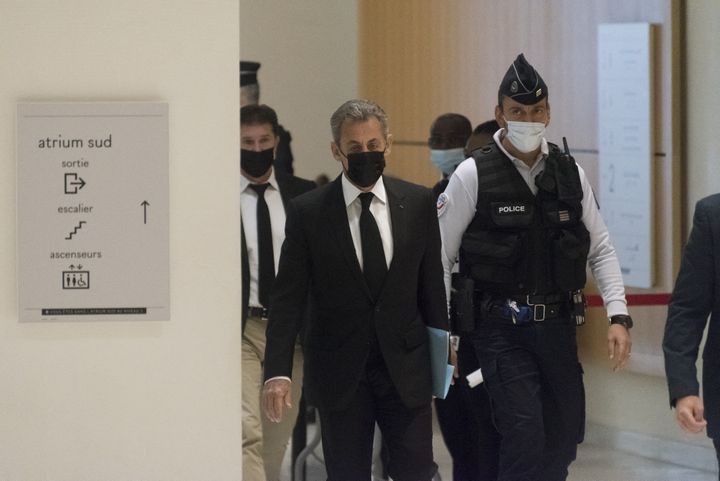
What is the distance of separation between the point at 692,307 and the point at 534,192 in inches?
46.9

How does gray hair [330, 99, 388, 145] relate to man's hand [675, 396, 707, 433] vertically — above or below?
above

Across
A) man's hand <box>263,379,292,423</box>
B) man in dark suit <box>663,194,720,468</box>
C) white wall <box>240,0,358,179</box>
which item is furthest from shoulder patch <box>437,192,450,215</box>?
white wall <box>240,0,358,179</box>

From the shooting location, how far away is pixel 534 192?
15.3ft

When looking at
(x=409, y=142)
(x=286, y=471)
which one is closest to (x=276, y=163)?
(x=409, y=142)

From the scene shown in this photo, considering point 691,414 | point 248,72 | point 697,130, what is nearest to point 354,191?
point 691,414

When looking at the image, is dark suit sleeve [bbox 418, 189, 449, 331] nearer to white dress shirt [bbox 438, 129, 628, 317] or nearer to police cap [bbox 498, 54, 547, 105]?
white dress shirt [bbox 438, 129, 628, 317]

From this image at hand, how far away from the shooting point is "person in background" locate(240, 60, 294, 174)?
7762 mm

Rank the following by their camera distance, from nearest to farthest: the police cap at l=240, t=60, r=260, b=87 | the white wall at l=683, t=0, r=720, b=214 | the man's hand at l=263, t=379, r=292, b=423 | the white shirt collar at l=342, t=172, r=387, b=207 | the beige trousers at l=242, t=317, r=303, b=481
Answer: the man's hand at l=263, t=379, r=292, b=423, the white shirt collar at l=342, t=172, r=387, b=207, the beige trousers at l=242, t=317, r=303, b=481, the white wall at l=683, t=0, r=720, b=214, the police cap at l=240, t=60, r=260, b=87

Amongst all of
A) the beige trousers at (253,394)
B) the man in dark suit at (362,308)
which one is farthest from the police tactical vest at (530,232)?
the beige trousers at (253,394)

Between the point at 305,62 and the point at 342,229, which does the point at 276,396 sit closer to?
the point at 342,229

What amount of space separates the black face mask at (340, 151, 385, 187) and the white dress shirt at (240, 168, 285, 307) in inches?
54.5

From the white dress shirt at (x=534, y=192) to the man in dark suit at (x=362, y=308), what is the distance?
0.64 metres

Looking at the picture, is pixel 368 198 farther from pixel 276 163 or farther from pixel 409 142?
pixel 409 142

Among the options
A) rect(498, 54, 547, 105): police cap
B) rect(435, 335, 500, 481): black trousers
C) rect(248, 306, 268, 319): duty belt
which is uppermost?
rect(498, 54, 547, 105): police cap
